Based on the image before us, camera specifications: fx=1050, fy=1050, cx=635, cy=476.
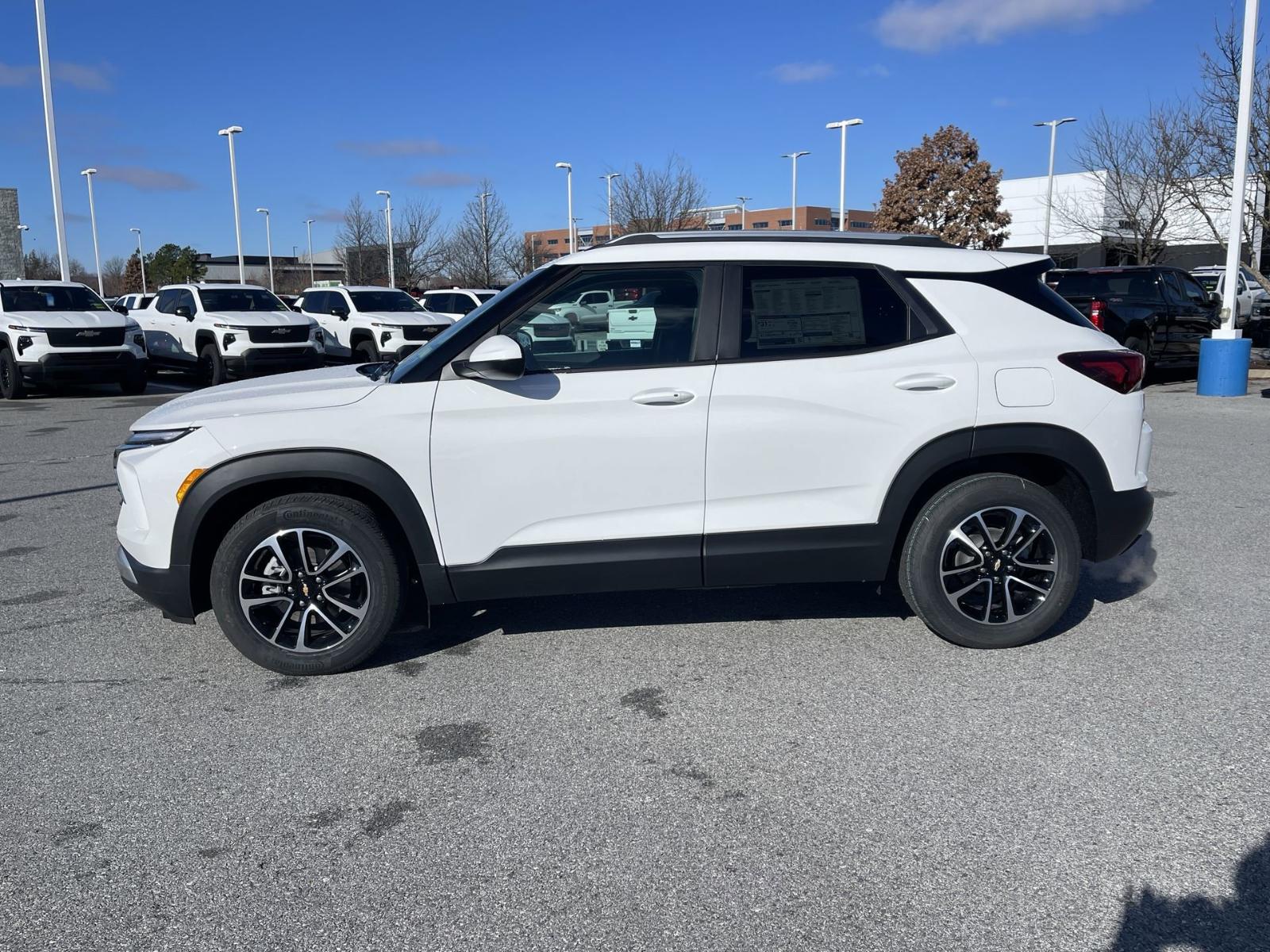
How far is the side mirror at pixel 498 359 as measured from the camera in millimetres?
4113

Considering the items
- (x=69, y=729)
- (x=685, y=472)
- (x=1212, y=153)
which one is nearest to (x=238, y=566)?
(x=69, y=729)

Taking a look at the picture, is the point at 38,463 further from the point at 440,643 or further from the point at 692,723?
the point at 692,723

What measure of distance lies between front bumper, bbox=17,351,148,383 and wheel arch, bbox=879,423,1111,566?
589 inches

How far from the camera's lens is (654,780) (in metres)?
3.52

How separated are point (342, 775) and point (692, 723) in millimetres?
1276

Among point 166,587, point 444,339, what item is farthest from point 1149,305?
point 166,587

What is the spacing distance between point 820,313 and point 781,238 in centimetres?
43

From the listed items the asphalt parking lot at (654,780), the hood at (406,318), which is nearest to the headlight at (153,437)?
the asphalt parking lot at (654,780)

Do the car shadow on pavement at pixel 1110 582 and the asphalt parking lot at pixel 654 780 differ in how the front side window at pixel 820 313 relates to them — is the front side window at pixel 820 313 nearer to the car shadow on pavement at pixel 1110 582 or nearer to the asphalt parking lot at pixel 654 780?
the asphalt parking lot at pixel 654 780

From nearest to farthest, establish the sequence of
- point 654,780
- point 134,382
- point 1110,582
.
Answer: point 654,780 < point 1110,582 < point 134,382

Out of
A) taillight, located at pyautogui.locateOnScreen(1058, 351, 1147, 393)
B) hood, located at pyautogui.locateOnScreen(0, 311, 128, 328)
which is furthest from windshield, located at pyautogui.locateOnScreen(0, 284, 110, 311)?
taillight, located at pyautogui.locateOnScreen(1058, 351, 1147, 393)

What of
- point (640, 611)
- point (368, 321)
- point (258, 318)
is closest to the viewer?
point (640, 611)

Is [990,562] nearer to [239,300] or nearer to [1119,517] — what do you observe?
[1119,517]

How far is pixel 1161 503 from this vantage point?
7.58m
